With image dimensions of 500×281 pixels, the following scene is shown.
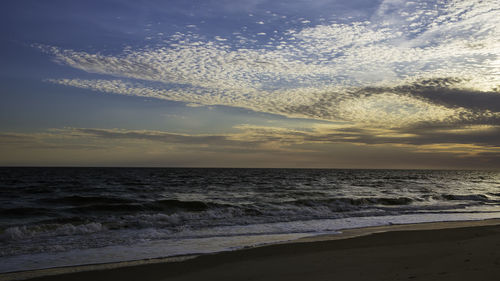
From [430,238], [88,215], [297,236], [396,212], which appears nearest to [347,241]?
[297,236]

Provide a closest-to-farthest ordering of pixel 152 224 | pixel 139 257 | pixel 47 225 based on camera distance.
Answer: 1. pixel 139 257
2. pixel 47 225
3. pixel 152 224

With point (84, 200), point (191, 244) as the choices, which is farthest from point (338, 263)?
point (84, 200)

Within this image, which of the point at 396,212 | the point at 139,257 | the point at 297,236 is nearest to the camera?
the point at 139,257

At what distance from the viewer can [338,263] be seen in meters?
7.60

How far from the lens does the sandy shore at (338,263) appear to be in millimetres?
6679

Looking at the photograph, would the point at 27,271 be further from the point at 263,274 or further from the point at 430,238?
the point at 430,238

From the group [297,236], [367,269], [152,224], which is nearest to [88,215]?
[152,224]

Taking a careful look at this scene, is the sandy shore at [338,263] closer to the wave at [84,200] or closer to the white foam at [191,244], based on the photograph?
the white foam at [191,244]

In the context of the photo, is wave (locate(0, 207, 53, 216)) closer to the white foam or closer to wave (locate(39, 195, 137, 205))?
wave (locate(39, 195, 137, 205))

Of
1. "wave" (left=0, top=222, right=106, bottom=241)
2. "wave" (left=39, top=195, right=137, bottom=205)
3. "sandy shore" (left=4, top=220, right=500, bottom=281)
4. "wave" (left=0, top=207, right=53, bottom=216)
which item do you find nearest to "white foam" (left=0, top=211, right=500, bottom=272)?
"sandy shore" (left=4, top=220, right=500, bottom=281)

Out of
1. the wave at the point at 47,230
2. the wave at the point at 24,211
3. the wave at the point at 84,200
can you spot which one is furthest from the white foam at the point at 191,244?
the wave at the point at 84,200

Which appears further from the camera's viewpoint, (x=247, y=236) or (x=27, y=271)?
(x=247, y=236)

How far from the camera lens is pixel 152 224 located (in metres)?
14.2

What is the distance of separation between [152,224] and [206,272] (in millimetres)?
7815
